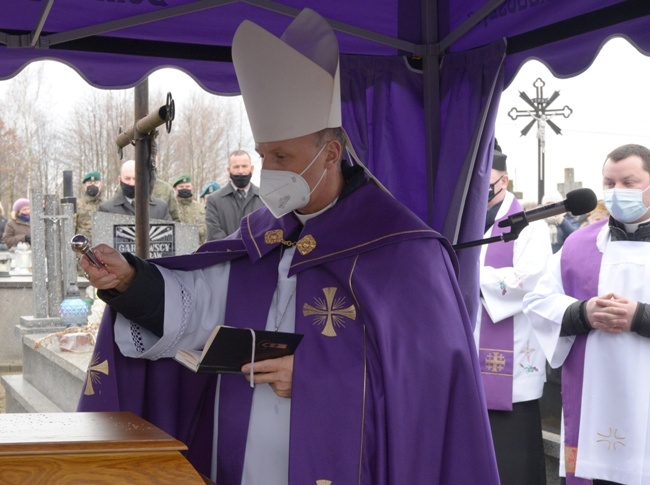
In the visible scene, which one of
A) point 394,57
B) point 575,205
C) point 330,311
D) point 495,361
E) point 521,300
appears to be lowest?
point 495,361

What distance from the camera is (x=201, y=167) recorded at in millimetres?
33781

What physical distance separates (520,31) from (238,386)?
1704 mm

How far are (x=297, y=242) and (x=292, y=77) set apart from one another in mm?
→ 540

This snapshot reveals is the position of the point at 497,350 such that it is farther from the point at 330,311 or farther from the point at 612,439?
the point at 330,311

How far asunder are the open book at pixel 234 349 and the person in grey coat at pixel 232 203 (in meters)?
5.13

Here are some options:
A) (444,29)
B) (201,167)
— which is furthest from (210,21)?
(201,167)

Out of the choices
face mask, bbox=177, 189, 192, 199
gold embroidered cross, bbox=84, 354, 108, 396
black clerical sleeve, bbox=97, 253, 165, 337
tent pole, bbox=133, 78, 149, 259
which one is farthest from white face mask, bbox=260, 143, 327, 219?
face mask, bbox=177, 189, 192, 199

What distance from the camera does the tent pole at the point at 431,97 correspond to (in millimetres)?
3816

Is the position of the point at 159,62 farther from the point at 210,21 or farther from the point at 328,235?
the point at 328,235

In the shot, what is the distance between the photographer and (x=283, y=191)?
9.08 ft

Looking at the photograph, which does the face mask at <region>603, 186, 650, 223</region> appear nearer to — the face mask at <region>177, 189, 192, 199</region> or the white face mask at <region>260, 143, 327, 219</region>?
the white face mask at <region>260, 143, 327, 219</region>

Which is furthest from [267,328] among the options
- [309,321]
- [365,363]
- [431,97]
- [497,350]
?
[497,350]

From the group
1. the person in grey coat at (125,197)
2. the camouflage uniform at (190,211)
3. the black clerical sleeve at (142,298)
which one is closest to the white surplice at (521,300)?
the black clerical sleeve at (142,298)

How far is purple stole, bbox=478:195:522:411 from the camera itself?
14.2 ft
